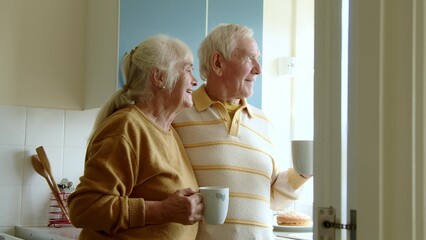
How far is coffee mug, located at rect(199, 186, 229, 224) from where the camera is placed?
3.76 ft

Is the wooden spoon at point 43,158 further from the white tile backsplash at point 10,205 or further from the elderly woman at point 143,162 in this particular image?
the elderly woman at point 143,162

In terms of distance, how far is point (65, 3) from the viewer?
2570 mm

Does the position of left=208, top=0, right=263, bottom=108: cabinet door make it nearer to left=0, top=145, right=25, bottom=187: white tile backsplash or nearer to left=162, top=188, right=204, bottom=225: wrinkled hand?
left=0, top=145, right=25, bottom=187: white tile backsplash

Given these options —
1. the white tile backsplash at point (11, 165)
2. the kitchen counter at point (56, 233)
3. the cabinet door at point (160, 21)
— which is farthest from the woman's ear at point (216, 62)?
the white tile backsplash at point (11, 165)

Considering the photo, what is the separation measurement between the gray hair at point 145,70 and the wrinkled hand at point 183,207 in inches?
10.4

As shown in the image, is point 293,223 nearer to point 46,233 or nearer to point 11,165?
point 46,233

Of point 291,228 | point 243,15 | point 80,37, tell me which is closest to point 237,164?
point 291,228

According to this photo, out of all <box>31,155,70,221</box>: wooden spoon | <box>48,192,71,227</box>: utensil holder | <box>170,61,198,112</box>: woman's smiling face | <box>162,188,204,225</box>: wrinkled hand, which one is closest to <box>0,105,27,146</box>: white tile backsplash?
<box>31,155,70,221</box>: wooden spoon

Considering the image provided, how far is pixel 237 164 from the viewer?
4.66 ft

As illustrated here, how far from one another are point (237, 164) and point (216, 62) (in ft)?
1.05

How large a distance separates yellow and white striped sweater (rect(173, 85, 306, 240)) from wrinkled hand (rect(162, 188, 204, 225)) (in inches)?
8.8

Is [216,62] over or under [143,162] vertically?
over

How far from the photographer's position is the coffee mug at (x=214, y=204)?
1.15m

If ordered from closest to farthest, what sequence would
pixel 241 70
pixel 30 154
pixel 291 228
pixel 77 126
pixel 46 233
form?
1. pixel 241 70
2. pixel 291 228
3. pixel 46 233
4. pixel 30 154
5. pixel 77 126
